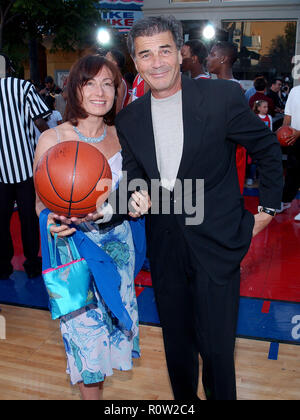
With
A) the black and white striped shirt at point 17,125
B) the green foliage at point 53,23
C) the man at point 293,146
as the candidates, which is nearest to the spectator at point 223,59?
the man at point 293,146

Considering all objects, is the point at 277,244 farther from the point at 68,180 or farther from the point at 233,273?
the point at 68,180

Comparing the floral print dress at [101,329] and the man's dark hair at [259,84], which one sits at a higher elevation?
the man's dark hair at [259,84]

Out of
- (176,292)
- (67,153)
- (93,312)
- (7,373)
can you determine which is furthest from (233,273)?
(7,373)

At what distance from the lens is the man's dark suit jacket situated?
1.92 meters

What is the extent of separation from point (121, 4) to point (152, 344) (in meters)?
12.5

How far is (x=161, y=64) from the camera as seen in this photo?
6.39 ft

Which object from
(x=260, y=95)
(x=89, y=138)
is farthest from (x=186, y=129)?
(x=260, y=95)

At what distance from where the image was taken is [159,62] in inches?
76.7

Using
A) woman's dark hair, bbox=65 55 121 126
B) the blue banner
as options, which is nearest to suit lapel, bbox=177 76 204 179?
woman's dark hair, bbox=65 55 121 126

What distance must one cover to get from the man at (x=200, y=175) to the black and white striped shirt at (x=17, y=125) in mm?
1961

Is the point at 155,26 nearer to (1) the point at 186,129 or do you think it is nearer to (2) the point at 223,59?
(1) the point at 186,129

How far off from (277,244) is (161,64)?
3.63 meters

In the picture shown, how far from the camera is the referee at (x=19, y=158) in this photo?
381 centimetres

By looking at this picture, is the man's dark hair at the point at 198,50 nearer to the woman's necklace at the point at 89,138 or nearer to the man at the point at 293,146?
the man at the point at 293,146
